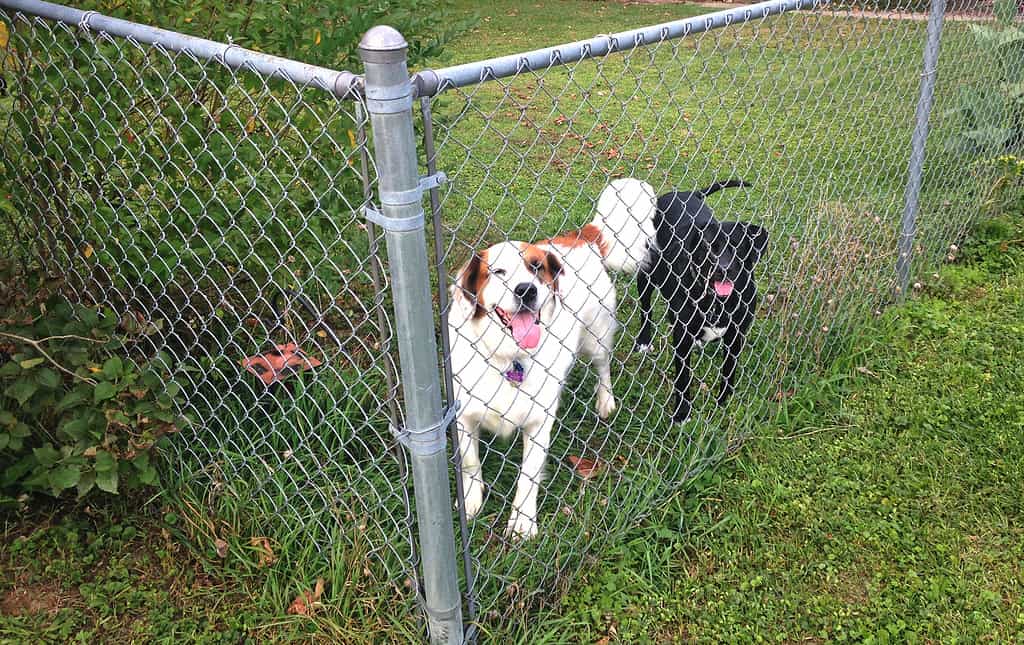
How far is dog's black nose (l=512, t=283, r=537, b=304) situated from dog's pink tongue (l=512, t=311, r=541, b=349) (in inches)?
3.1

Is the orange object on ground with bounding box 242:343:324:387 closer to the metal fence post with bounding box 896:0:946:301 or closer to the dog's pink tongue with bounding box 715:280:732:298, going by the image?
the dog's pink tongue with bounding box 715:280:732:298

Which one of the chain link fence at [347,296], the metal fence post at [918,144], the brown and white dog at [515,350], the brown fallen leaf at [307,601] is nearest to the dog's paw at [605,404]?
the chain link fence at [347,296]

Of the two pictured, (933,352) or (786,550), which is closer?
(786,550)

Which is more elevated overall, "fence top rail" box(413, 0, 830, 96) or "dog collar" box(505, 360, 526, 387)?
"fence top rail" box(413, 0, 830, 96)

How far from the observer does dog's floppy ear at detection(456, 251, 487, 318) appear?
266 centimetres

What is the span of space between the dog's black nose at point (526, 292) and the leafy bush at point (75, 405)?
1120mm

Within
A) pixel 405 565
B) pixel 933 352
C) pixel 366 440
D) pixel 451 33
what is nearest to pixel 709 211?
pixel 933 352

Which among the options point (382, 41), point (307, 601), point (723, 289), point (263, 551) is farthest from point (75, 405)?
point (723, 289)

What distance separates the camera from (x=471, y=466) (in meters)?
2.81

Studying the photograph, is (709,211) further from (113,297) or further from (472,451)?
(113,297)

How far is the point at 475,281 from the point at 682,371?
3.90ft

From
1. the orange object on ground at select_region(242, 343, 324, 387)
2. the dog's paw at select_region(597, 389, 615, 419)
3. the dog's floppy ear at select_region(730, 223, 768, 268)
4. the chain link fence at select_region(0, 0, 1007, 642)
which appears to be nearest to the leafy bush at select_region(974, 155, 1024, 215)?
the chain link fence at select_region(0, 0, 1007, 642)

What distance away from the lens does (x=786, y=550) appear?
274cm

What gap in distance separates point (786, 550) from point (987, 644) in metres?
0.62
